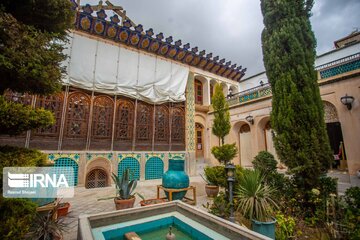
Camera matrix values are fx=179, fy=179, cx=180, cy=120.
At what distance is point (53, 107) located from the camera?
7.96m

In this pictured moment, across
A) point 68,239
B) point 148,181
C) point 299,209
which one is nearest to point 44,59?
point 68,239

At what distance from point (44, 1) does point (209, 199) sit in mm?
6277

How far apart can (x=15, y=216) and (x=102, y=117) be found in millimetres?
7459

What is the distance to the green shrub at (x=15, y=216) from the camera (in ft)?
6.10

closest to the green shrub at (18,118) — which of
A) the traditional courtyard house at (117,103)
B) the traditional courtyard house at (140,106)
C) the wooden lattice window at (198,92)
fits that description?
the traditional courtyard house at (140,106)

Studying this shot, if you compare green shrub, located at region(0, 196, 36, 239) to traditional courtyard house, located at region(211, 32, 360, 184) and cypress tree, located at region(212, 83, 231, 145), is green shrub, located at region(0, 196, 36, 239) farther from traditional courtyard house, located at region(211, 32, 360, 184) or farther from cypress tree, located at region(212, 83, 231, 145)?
traditional courtyard house, located at region(211, 32, 360, 184)

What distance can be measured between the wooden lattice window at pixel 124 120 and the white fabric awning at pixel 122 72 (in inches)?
23.5

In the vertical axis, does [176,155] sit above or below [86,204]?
above

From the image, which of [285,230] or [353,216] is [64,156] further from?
[353,216]

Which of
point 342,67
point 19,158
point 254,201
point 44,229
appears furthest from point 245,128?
point 19,158

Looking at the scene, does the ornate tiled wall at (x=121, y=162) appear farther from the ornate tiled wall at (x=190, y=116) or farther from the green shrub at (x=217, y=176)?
the green shrub at (x=217, y=176)

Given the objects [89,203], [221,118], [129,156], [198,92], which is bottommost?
[89,203]

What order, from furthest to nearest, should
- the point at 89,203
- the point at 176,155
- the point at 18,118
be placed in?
the point at 176,155 < the point at 89,203 < the point at 18,118

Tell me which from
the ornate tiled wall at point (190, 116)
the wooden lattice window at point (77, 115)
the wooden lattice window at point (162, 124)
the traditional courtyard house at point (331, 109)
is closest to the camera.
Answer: the traditional courtyard house at point (331, 109)
